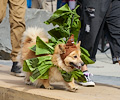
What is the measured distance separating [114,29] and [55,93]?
1141 mm

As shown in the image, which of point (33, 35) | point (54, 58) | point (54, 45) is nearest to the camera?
point (54, 58)

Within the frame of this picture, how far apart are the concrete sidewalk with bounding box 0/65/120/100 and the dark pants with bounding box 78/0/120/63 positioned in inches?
19.1

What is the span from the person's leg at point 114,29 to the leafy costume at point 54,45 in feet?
1.25

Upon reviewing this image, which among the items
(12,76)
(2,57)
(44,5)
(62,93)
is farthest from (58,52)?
(44,5)

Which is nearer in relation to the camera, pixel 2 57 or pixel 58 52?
pixel 58 52

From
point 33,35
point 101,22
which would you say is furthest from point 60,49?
point 101,22

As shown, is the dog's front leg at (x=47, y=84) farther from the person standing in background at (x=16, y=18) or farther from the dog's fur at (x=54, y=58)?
the person standing in background at (x=16, y=18)

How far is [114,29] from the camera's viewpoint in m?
3.78

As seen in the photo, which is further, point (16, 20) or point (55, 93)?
point (16, 20)

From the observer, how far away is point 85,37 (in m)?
3.85

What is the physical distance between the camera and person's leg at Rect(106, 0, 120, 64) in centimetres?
376

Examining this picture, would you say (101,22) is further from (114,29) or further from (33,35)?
(33,35)

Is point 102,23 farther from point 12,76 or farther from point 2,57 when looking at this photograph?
point 2,57

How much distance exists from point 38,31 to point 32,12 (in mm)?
4841
